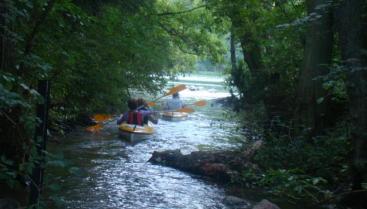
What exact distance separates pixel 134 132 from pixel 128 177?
3753mm

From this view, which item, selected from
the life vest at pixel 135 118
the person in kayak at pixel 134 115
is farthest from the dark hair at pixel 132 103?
the life vest at pixel 135 118

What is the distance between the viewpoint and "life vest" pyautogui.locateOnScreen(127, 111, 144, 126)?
12102mm

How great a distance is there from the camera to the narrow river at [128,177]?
641 centimetres

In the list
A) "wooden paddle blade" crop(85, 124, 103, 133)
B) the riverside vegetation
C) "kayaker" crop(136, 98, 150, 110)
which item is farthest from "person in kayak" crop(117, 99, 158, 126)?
"wooden paddle blade" crop(85, 124, 103, 133)

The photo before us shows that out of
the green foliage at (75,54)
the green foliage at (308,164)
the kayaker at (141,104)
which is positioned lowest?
the green foliage at (308,164)

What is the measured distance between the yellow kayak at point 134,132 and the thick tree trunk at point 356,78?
7.19 meters

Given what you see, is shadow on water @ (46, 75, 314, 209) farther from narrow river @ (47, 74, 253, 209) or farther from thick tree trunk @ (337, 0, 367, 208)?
thick tree trunk @ (337, 0, 367, 208)

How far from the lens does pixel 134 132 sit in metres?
11.6

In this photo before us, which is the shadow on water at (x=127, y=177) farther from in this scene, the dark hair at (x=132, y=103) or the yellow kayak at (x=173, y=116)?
the yellow kayak at (x=173, y=116)

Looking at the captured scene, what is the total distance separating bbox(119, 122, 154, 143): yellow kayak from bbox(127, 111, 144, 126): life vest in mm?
215

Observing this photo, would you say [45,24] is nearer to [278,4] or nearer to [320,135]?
[320,135]

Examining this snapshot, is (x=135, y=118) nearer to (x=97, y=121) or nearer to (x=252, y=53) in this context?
(x=97, y=121)

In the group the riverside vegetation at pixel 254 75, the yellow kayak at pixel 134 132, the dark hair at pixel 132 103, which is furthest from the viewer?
the dark hair at pixel 132 103

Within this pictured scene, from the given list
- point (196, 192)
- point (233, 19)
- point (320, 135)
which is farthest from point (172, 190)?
point (233, 19)
